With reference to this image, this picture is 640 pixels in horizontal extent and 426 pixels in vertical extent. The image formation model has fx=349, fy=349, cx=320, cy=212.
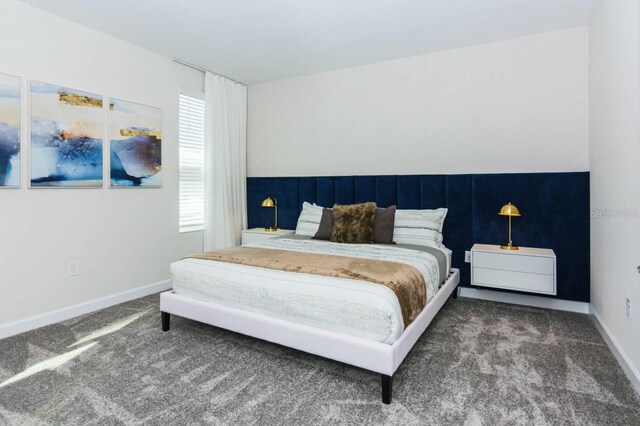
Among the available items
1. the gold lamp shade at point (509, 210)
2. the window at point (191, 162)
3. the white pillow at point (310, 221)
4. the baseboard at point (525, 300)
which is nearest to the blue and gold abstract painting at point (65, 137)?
the window at point (191, 162)

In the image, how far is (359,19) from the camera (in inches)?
120

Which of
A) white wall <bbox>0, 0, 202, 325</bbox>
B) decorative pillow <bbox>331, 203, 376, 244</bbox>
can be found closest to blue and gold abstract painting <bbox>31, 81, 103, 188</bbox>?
white wall <bbox>0, 0, 202, 325</bbox>

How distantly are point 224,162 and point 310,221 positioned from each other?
5.02 feet

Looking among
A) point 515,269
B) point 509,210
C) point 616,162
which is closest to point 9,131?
point 509,210

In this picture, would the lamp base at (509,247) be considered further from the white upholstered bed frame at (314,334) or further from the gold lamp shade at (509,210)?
the white upholstered bed frame at (314,334)

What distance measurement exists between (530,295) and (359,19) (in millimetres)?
3021

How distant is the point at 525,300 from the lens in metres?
3.40

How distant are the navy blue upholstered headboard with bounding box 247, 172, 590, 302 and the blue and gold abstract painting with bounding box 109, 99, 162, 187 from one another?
192cm

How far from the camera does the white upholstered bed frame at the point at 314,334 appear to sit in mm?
1835

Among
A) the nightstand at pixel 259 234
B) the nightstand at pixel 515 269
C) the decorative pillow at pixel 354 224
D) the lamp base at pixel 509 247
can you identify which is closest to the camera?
the nightstand at pixel 515 269

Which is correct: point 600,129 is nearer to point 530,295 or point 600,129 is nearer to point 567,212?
point 567,212

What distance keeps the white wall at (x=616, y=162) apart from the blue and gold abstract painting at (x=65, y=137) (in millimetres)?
4091

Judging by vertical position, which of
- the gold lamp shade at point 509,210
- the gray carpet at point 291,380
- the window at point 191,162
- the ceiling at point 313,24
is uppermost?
the ceiling at point 313,24

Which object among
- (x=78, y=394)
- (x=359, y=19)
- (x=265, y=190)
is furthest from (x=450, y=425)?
(x=265, y=190)
